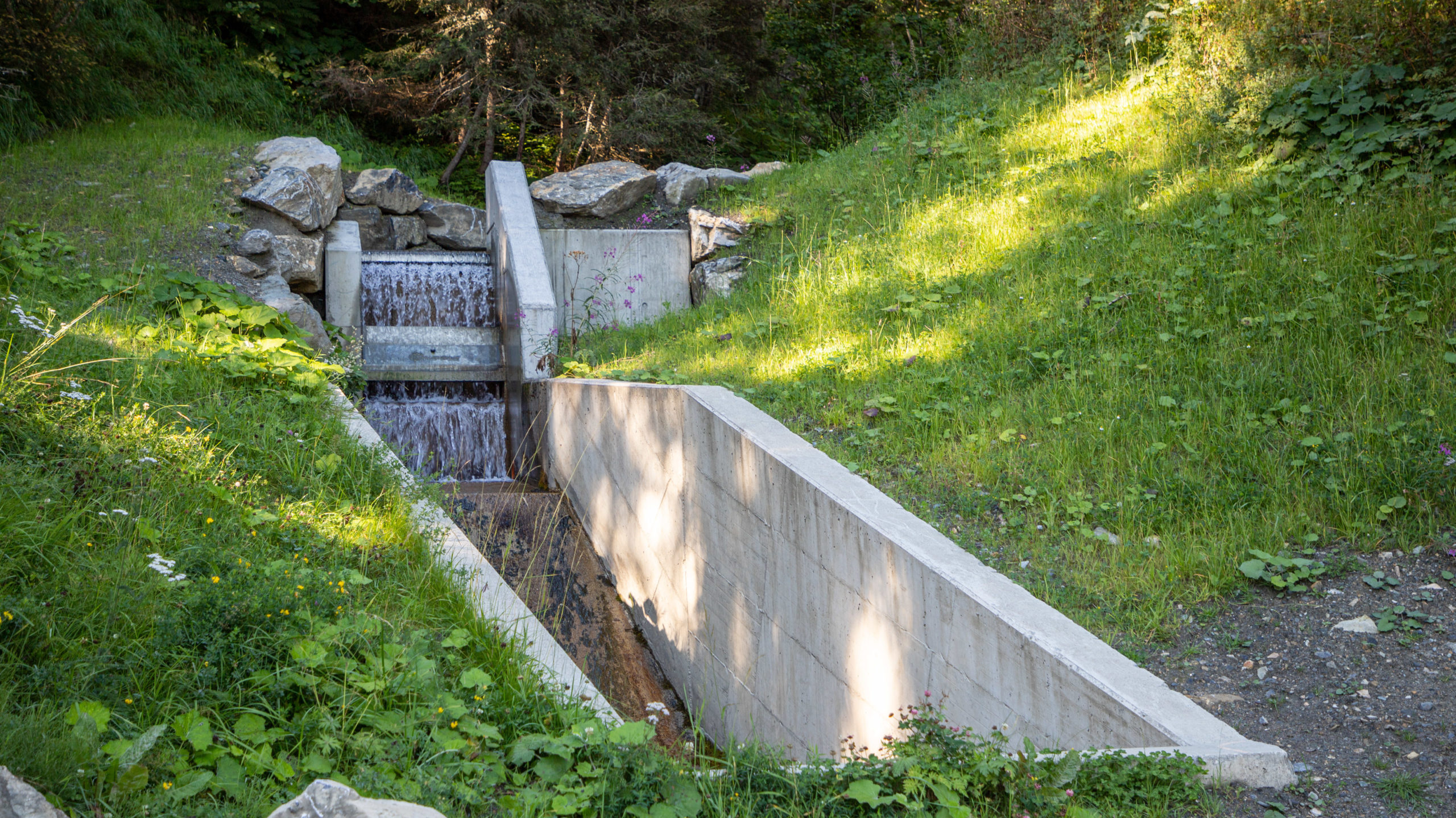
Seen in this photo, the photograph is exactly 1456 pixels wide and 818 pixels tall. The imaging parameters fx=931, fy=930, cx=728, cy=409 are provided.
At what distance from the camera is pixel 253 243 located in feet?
25.5

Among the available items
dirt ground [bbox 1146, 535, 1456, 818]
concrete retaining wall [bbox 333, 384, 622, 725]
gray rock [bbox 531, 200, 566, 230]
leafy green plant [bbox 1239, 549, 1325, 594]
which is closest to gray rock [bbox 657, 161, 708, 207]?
gray rock [bbox 531, 200, 566, 230]

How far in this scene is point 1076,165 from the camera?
7.26 metres

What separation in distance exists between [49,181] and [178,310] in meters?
3.49

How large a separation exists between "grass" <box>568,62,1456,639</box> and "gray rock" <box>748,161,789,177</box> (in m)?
2.37

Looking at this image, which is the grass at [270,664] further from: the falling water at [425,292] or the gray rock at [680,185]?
the gray rock at [680,185]

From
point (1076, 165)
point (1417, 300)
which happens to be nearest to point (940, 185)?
point (1076, 165)

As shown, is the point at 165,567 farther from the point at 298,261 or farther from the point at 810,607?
the point at 298,261

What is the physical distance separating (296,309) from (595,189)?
3952 millimetres

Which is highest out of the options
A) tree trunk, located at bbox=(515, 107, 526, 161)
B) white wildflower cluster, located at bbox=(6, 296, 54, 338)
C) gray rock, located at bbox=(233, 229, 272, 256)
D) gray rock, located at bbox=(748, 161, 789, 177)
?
tree trunk, located at bbox=(515, 107, 526, 161)

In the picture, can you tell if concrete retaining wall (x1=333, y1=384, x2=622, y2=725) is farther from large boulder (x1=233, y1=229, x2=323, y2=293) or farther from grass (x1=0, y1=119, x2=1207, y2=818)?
large boulder (x1=233, y1=229, x2=323, y2=293)

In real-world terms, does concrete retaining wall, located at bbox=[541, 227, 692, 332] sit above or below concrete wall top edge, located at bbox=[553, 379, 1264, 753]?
above

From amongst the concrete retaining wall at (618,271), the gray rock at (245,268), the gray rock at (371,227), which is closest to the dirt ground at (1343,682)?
the concrete retaining wall at (618,271)

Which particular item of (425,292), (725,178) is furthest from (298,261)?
(725,178)

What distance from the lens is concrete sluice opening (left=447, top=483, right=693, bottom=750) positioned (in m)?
5.31
